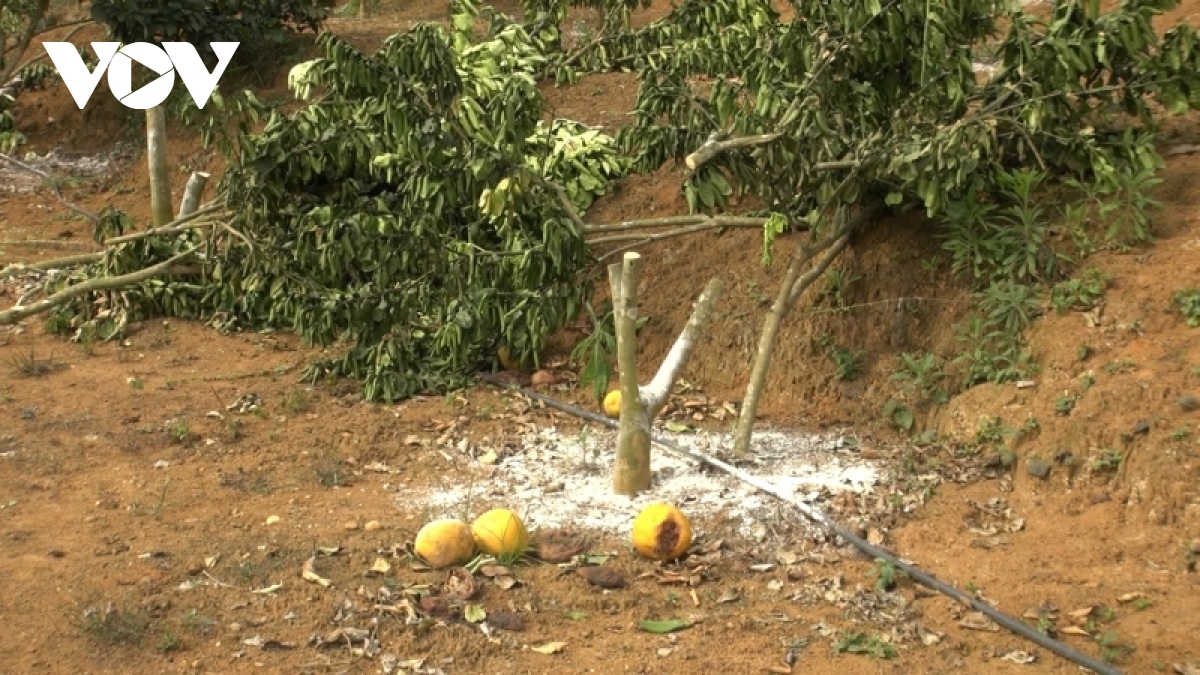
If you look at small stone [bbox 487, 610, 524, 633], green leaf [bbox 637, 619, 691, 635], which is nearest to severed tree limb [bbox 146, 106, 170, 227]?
small stone [bbox 487, 610, 524, 633]

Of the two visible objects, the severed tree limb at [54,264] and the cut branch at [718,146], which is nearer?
the cut branch at [718,146]

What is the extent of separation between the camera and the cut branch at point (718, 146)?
4.95 m

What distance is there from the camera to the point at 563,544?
454 centimetres

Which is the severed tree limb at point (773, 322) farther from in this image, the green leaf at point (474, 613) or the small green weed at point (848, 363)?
the green leaf at point (474, 613)

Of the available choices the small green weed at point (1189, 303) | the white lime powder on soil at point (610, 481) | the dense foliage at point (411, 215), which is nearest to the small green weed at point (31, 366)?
the dense foliage at point (411, 215)

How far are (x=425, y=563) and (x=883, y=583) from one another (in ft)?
4.98

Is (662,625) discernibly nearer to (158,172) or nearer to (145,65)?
(158,172)

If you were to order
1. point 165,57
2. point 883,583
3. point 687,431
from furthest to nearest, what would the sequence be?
point 165,57 < point 687,431 < point 883,583

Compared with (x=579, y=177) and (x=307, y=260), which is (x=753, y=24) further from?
(x=307, y=260)

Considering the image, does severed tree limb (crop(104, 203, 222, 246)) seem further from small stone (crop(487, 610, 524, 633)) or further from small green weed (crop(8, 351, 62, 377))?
small stone (crop(487, 610, 524, 633))

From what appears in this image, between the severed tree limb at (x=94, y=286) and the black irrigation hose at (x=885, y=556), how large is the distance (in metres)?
2.49

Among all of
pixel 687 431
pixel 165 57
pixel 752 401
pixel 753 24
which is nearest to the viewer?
pixel 752 401

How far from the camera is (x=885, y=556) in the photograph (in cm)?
440

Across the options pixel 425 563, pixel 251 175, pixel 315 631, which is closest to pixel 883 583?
pixel 425 563
